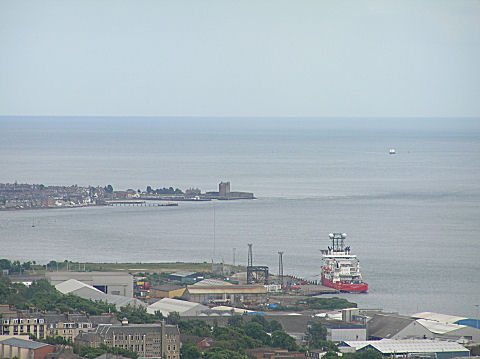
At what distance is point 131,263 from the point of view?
35.5m

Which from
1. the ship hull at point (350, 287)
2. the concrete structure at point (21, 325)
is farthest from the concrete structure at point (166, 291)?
the concrete structure at point (21, 325)

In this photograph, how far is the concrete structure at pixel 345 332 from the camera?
23094mm

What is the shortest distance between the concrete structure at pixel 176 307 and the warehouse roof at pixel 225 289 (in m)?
1.78

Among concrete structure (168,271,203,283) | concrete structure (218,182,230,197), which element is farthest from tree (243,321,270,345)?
concrete structure (218,182,230,197)

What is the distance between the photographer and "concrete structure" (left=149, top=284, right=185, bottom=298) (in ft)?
94.6

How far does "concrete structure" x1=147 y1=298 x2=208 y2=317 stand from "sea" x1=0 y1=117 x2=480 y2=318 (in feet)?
15.3

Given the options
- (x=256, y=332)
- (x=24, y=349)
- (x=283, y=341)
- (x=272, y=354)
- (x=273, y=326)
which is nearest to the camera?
(x=24, y=349)

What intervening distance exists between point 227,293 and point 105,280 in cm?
284

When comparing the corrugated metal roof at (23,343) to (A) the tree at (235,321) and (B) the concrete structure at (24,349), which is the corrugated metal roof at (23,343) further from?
(A) the tree at (235,321)

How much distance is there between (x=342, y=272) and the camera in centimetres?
3222

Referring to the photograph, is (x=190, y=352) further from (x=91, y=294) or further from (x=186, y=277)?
(x=186, y=277)

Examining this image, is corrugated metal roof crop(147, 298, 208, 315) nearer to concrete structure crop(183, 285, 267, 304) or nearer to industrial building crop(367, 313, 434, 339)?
concrete structure crop(183, 285, 267, 304)

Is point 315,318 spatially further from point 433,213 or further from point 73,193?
point 73,193

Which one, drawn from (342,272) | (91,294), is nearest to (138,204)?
(342,272)
